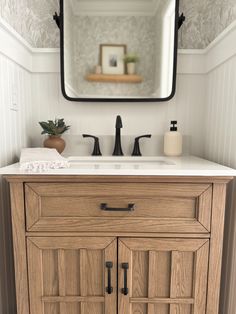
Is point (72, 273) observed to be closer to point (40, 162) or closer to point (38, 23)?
point (40, 162)

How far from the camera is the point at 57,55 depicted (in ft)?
3.97

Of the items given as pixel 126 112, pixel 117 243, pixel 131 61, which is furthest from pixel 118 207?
pixel 131 61

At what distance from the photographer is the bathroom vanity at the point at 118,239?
769 mm

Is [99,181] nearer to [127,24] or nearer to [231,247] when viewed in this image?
[231,247]

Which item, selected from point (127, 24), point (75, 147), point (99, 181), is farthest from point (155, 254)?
point (127, 24)

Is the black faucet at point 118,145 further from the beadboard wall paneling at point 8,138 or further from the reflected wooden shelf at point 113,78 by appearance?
the beadboard wall paneling at point 8,138

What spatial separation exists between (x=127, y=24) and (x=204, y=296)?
3.86 feet

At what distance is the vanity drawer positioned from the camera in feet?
2.54

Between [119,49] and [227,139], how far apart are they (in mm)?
651

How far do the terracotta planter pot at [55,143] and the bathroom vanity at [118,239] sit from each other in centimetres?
38

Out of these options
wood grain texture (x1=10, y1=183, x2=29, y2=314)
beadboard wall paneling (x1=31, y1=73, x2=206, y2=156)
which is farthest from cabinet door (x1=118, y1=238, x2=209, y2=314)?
beadboard wall paneling (x1=31, y1=73, x2=206, y2=156)

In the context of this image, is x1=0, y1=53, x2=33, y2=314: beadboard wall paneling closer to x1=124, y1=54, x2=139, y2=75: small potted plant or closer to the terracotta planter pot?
the terracotta planter pot

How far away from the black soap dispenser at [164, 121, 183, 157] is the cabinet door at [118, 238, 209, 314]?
1.66 ft

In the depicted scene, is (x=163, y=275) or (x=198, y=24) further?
(x=198, y=24)
